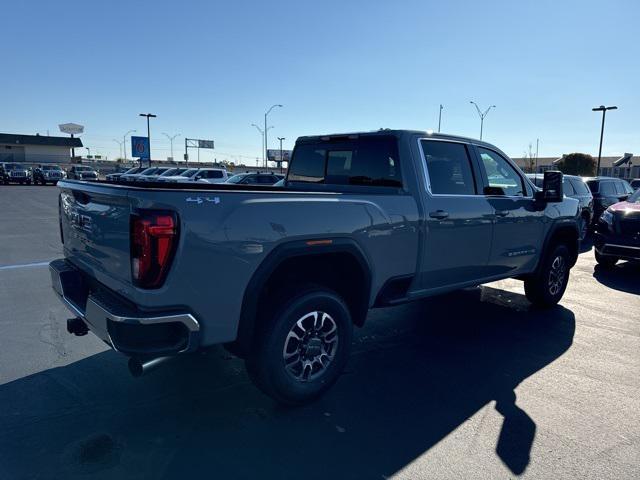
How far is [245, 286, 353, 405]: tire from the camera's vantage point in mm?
3133

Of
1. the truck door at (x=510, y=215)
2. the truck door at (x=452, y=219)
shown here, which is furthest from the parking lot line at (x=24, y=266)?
the truck door at (x=510, y=215)

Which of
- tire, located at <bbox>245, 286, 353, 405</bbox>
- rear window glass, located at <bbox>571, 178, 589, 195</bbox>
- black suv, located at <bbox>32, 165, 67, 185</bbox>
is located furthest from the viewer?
black suv, located at <bbox>32, 165, 67, 185</bbox>

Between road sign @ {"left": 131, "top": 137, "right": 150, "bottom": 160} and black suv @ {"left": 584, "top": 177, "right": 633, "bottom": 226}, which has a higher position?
road sign @ {"left": 131, "top": 137, "right": 150, "bottom": 160}

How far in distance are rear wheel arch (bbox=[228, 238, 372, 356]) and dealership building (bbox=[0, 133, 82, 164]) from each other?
90.6 metres

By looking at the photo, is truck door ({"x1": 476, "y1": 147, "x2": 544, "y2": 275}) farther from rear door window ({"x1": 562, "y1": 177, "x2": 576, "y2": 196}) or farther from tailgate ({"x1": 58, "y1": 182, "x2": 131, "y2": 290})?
rear door window ({"x1": 562, "y1": 177, "x2": 576, "y2": 196})

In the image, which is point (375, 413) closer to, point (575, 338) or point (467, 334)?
point (467, 334)

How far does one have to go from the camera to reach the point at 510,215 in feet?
16.5

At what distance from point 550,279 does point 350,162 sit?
3264 millimetres

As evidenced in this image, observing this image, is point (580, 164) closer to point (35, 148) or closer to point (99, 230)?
point (99, 230)

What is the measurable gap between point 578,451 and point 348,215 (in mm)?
2121

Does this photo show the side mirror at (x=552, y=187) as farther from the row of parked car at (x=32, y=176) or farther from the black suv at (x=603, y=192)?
the row of parked car at (x=32, y=176)

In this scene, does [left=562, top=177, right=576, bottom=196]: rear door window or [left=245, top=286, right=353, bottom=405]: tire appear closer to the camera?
[left=245, top=286, right=353, bottom=405]: tire

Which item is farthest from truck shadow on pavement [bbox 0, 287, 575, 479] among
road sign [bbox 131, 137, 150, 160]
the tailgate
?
road sign [bbox 131, 137, 150, 160]

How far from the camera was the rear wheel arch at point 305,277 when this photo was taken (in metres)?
2.97
